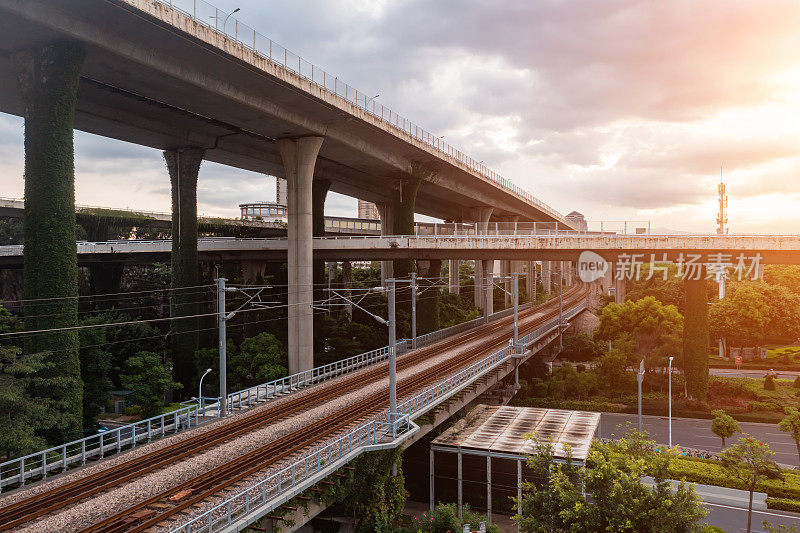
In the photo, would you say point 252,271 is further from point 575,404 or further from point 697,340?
point 697,340

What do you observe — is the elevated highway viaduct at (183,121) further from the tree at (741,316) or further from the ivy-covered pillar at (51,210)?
the tree at (741,316)

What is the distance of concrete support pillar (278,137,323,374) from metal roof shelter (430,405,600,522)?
17.4 meters

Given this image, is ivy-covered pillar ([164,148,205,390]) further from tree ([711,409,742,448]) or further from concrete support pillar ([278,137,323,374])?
tree ([711,409,742,448])

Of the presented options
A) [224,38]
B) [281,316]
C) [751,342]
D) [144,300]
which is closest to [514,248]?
[281,316]

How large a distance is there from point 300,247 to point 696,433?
3878 centimetres

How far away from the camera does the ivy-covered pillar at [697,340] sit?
54219mm

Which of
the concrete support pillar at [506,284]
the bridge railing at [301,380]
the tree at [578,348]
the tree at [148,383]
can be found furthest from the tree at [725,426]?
the concrete support pillar at [506,284]

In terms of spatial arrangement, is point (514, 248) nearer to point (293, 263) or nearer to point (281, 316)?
point (293, 263)

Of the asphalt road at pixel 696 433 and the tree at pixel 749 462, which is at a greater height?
the tree at pixel 749 462

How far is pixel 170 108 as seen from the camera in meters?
46.2

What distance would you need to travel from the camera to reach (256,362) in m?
48.3

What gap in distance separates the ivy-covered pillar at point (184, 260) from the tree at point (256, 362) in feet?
23.9

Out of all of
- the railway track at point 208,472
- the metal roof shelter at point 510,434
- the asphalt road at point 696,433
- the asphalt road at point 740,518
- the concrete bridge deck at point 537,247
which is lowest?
the asphalt road at point 740,518

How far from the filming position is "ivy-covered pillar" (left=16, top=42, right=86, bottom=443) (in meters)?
30.7
